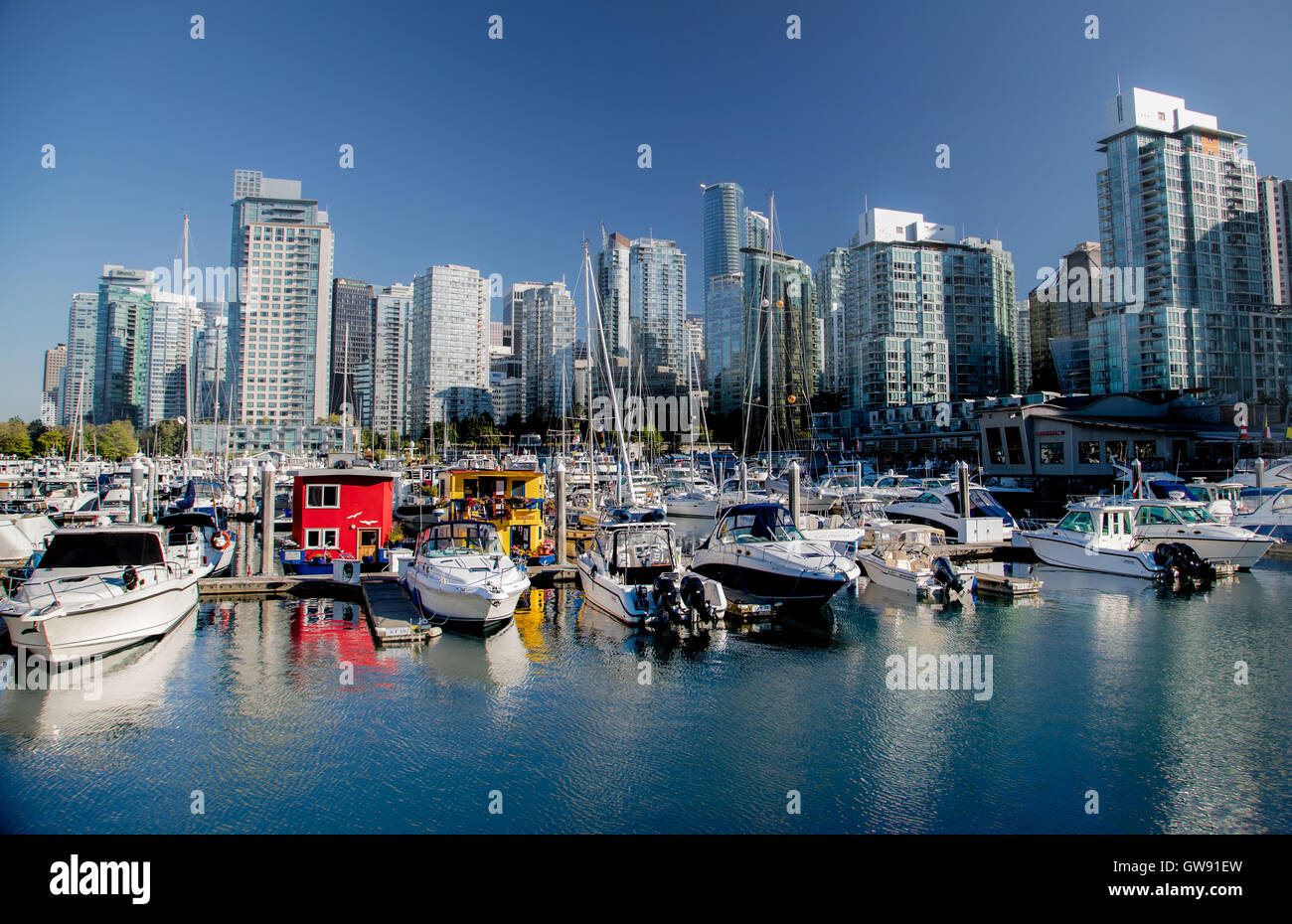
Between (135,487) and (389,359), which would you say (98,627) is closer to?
(135,487)

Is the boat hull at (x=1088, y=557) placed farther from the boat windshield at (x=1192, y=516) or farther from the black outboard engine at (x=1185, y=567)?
the boat windshield at (x=1192, y=516)

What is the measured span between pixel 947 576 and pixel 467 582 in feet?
48.1

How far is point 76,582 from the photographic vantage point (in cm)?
1522

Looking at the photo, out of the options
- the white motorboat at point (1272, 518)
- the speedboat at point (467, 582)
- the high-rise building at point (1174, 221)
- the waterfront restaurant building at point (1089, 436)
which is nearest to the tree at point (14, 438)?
the speedboat at point (467, 582)

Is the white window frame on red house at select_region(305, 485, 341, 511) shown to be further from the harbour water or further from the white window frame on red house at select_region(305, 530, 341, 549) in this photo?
the harbour water

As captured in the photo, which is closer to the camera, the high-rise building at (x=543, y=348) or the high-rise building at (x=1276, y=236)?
the high-rise building at (x=1276, y=236)

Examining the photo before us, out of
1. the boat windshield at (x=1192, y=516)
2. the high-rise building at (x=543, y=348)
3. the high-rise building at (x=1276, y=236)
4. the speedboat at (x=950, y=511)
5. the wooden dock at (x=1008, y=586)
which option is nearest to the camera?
the wooden dock at (x=1008, y=586)

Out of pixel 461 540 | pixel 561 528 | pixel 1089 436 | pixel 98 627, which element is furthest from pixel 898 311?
pixel 98 627

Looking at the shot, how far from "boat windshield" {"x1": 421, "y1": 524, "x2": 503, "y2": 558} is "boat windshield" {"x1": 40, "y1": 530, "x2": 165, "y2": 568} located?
6143mm

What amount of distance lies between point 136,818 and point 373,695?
4.71 meters

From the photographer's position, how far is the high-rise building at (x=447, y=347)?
167000 mm

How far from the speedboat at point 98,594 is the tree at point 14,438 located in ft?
178

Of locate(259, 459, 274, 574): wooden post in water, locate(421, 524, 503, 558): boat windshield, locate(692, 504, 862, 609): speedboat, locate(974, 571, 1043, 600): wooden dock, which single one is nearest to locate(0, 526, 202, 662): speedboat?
locate(259, 459, 274, 574): wooden post in water

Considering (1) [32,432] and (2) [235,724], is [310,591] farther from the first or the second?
(1) [32,432]
